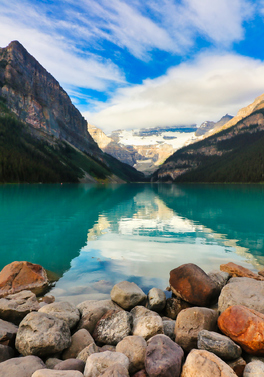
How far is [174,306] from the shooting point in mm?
10281

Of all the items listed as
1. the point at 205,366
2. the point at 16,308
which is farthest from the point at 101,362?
the point at 16,308

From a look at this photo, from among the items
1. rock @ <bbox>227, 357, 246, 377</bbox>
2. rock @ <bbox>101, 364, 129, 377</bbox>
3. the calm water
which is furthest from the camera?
the calm water

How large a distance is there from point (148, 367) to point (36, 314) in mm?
3807

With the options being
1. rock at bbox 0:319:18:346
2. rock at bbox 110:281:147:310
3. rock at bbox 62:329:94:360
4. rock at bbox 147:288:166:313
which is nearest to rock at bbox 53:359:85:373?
rock at bbox 62:329:94:360

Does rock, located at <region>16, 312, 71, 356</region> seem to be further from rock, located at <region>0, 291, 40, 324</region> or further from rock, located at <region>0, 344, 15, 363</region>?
rock, located at <region>0, 291, 40, 324</region>

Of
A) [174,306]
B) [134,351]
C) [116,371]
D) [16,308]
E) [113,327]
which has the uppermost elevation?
[116,371]

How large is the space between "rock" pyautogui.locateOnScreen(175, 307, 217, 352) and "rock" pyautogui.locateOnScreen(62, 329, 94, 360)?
9.61ft

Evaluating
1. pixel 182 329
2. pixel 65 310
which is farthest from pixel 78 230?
pixel 182 329

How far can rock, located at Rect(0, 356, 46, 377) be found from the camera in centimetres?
573

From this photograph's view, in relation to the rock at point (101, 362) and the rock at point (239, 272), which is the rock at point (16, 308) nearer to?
the rock at point (101, 362)

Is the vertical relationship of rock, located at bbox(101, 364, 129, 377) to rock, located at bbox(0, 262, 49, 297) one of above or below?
above

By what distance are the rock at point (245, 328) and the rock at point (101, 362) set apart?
3313 mm

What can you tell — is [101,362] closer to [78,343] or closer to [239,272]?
[78,343]

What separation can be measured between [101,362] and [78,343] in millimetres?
1783
